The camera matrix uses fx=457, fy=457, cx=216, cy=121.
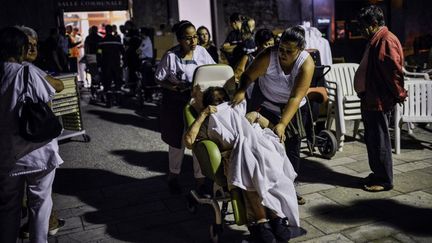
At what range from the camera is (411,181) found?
508 cm

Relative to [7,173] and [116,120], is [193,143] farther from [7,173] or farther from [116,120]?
[116,120]

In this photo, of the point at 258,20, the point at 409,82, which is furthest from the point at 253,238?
the point at 258,20

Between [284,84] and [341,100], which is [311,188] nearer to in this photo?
[284,84]

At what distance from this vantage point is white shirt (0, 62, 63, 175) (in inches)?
129

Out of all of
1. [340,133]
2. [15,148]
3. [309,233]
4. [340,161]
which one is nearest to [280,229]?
[309,233]

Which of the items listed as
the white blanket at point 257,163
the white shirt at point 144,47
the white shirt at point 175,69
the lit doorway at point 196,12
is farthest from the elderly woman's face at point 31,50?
the white shirt at point 144,47

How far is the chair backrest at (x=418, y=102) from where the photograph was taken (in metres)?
6.26

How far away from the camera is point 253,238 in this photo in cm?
364

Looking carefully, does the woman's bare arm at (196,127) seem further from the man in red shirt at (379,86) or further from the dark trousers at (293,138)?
the man in red shirt at (379,86)

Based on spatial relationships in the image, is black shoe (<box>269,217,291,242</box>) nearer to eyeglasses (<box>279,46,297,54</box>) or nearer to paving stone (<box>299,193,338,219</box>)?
paving stone (<box>299,193,338,219</box>)

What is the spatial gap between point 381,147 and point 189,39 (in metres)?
2.35

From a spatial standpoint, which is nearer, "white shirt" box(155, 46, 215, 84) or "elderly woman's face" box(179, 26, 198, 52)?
"elderly woman's face" box(179, 26, 198, 52)

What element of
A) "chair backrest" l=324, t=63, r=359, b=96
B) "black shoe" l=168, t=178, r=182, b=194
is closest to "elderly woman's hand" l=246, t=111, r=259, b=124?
"black shoe" l=168, t=178, r=182, b=194

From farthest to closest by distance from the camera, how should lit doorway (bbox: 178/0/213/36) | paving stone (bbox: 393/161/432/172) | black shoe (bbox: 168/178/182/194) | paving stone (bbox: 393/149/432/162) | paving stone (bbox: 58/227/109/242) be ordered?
1. lit doorway (bbox: 178/0/213/36)
2. paving stone (bbox: 393/149/432/162)
3. paving stone (bbox: 393/161/432/172)
4. black shoe (bbox: 168/178/182/194)
5. paving stone (bbox: 58/227/109/242)
